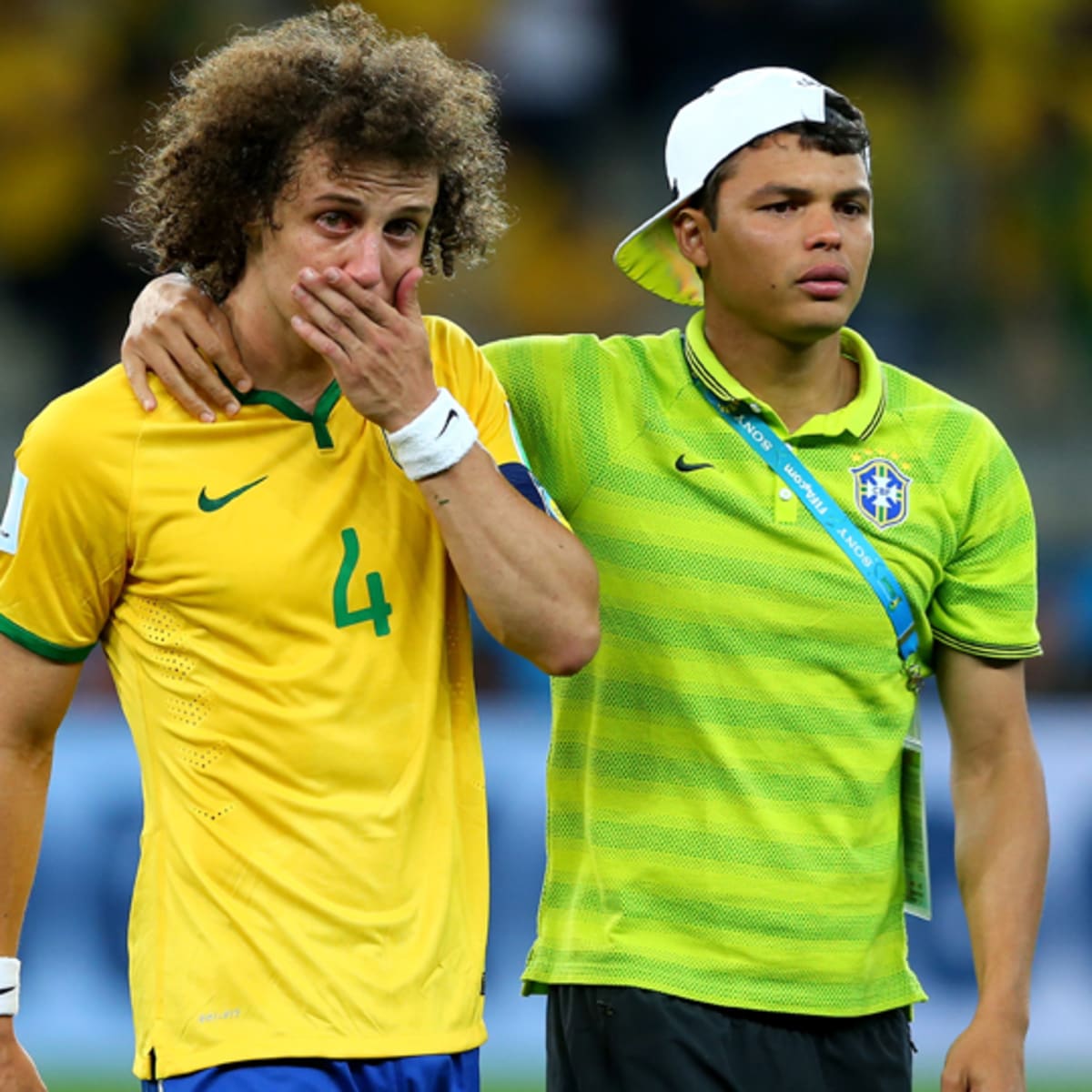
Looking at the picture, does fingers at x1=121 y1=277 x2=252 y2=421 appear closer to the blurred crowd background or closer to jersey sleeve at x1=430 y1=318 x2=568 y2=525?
jersey sleeve at x1=430 y1=318 x2=568 y2=525

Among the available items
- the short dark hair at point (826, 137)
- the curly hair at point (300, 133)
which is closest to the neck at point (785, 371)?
the short dark hair at point (826, 137)

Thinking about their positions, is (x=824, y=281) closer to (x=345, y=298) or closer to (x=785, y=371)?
(x=785, y=371)

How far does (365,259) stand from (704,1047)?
1529 millimetres

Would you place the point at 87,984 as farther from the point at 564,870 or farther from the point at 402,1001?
the point at 402,1001

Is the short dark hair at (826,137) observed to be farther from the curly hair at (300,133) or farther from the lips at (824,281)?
the curly hair at (300,133)

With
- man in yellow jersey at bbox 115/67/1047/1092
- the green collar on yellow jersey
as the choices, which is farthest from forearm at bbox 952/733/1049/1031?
the green collar on yellow jersey

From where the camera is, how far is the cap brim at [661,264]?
4.12 meters

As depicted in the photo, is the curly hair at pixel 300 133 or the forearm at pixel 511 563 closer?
the forearm at pixel 511 563

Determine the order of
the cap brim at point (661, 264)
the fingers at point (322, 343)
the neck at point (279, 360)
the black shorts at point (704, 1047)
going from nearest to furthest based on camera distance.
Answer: the fingers at point (322, 343), the neck at point (279, 360), the black shorts at point (704, 1047), the cap brim at point (661, 264)

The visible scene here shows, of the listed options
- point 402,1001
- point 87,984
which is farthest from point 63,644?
point 87,984

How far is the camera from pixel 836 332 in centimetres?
382

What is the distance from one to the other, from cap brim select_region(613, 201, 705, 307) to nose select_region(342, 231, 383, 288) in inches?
42.3

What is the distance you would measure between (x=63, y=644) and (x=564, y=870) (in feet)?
3.53

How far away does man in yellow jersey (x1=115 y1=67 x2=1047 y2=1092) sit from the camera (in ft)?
11.8
